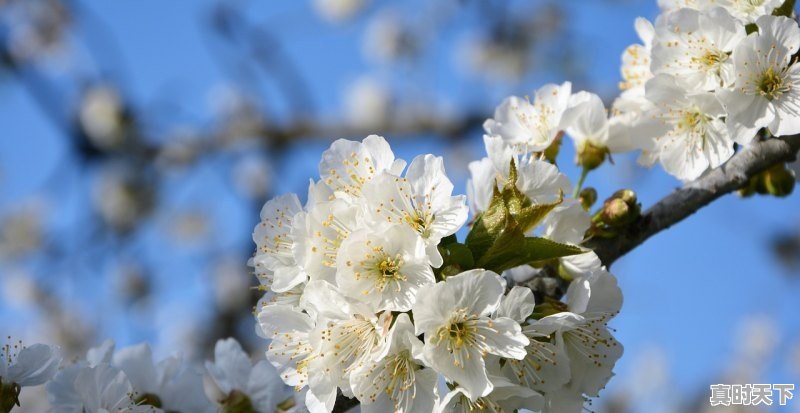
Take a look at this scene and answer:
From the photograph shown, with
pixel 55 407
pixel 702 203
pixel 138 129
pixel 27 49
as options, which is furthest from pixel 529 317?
pixel 27 49

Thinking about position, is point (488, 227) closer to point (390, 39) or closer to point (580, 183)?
point (580, 183)

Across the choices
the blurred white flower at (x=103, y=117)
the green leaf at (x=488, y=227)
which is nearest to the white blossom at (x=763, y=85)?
the green leaf at (x=488, y=227)

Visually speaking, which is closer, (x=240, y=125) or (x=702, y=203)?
(x=702, y=203)

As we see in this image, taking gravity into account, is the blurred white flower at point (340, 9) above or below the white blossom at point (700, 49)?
above

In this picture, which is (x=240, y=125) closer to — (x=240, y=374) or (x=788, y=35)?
(x=240, y=374)

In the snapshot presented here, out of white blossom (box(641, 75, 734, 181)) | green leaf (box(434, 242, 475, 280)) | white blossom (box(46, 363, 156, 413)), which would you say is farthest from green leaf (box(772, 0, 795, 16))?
white blossom (box(46, 363, 156, 413))

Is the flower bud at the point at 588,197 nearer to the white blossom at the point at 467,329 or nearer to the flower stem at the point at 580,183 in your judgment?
the flower stem at the point at 580,183

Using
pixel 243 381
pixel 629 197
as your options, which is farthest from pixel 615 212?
pixel 243 381
